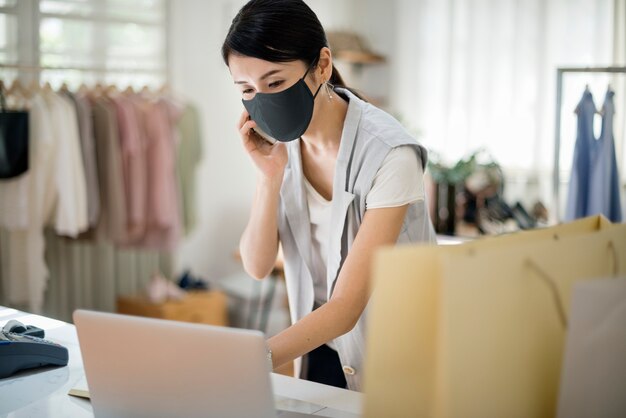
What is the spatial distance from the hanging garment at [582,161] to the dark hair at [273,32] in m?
1.88

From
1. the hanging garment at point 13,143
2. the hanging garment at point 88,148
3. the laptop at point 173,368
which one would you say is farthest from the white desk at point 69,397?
the hanging garment at point 88,148

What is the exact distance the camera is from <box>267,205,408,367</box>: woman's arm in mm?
1300

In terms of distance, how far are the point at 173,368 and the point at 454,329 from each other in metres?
0.41

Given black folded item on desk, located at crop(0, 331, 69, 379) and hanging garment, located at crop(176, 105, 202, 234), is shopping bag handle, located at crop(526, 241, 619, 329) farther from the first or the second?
hanging garment, located at crop(176, 105, 202, 234)

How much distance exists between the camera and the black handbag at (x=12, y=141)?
3242 millimetres

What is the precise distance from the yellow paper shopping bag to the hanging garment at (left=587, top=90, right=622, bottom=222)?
2287 mm

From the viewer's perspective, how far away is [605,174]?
3.01 meters

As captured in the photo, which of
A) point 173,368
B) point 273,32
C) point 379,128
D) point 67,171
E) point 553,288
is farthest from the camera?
point 67,171

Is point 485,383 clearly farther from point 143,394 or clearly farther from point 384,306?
point 143,394

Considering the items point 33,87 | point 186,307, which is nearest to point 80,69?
point 33,87

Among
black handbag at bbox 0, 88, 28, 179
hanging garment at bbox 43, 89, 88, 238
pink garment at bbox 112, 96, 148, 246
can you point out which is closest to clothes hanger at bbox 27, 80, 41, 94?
hanging garment at bbox 43, 89, 88, 238

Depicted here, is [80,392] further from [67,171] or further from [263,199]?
[67,171]

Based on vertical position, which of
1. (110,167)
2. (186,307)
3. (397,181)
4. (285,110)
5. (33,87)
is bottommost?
(186,307)

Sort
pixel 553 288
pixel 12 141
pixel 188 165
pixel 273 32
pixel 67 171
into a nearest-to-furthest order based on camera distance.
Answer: pixel 553 288, pixel 273 32, pixel 12 141, pixel 67 171, pixel 188 165
